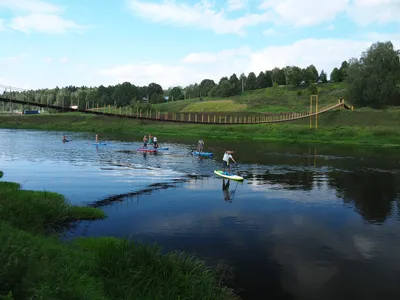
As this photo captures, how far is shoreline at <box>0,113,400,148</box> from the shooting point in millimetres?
86562

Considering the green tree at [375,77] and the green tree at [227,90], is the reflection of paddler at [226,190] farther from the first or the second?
the green tree at [227,90]

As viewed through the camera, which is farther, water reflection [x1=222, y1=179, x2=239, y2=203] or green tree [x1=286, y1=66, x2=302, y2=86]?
green tree [x1=286, y1=66, x2=302, y2=86]

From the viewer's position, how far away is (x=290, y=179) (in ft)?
128

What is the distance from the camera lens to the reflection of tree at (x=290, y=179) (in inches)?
1386

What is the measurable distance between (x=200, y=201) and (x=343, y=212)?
32.8 ft

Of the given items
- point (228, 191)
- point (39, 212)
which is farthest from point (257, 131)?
point (39, 212)

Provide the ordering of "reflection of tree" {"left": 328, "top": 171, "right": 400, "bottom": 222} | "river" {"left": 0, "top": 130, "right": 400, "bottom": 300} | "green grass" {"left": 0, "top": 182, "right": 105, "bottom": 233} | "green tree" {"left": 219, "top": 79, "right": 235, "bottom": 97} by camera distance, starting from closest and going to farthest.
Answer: "river" {"left": 0, "top": 130, "right": 400, "bottom": 300}
"green grass" {"left": 0, "top": 182, "right": 105, "bottom": 233}
"reflection of tree" {"left": 328, "top": 171, "right": 400, "bottom": 222}
"green tree" {"left": 219, "top": 79, "right": 235, "bottom": 97}

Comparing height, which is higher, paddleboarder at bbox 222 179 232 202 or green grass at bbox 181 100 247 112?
green grass at bbox 181 100 247 112

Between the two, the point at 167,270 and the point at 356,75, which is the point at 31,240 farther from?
the point at 356,75

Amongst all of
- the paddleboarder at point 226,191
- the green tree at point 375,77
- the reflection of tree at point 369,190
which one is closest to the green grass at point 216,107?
the green tree at point 375,77

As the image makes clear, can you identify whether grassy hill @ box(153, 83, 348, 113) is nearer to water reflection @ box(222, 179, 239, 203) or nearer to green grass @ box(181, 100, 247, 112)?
green grass @ box(181, 100, 247, 112)

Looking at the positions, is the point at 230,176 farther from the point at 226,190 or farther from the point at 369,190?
the point at 369,190

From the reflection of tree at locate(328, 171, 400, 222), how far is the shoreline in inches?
1679

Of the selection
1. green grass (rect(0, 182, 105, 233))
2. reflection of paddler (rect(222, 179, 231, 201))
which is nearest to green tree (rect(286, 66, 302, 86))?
reflection of paddler (rect(222, 179, 231, 201))
